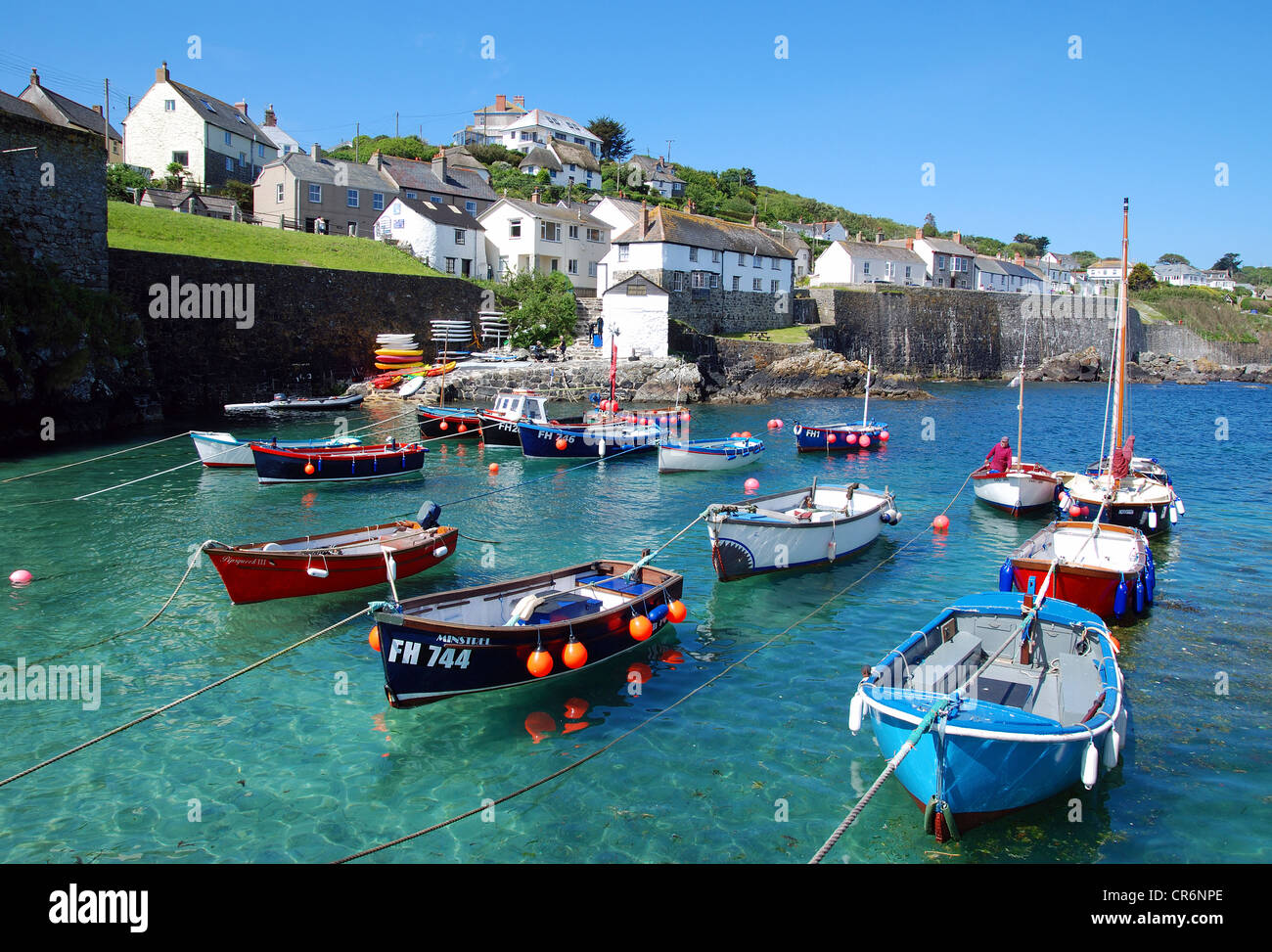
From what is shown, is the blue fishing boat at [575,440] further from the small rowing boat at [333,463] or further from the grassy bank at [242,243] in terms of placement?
the grassy bank at [242,243]

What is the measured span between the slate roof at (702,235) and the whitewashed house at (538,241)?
539 cm

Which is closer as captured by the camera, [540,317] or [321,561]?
[321,561]

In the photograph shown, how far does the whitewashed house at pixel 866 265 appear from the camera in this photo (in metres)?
73.7

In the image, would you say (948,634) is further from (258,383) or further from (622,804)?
(258,383)

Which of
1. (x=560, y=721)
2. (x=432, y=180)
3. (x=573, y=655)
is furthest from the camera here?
(x=432, y=180)

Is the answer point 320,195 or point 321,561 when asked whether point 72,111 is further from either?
point 321,561

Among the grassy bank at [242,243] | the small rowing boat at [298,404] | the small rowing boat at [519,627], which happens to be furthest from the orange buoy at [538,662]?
the grassy bank at [242,243]

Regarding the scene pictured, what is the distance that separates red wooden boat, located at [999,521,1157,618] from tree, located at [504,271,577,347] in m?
37.2

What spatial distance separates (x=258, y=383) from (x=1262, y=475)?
41.4m

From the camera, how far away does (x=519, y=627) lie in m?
10.9

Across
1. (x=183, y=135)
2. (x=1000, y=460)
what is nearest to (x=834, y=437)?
(x=1000, y=460)

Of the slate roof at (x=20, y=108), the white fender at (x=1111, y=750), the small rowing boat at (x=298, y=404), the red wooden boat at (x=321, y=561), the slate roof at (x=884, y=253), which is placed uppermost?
the slate roof at (x=884, y=253)

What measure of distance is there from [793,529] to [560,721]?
7.69 m

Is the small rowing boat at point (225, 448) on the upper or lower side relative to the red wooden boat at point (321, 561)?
upper
